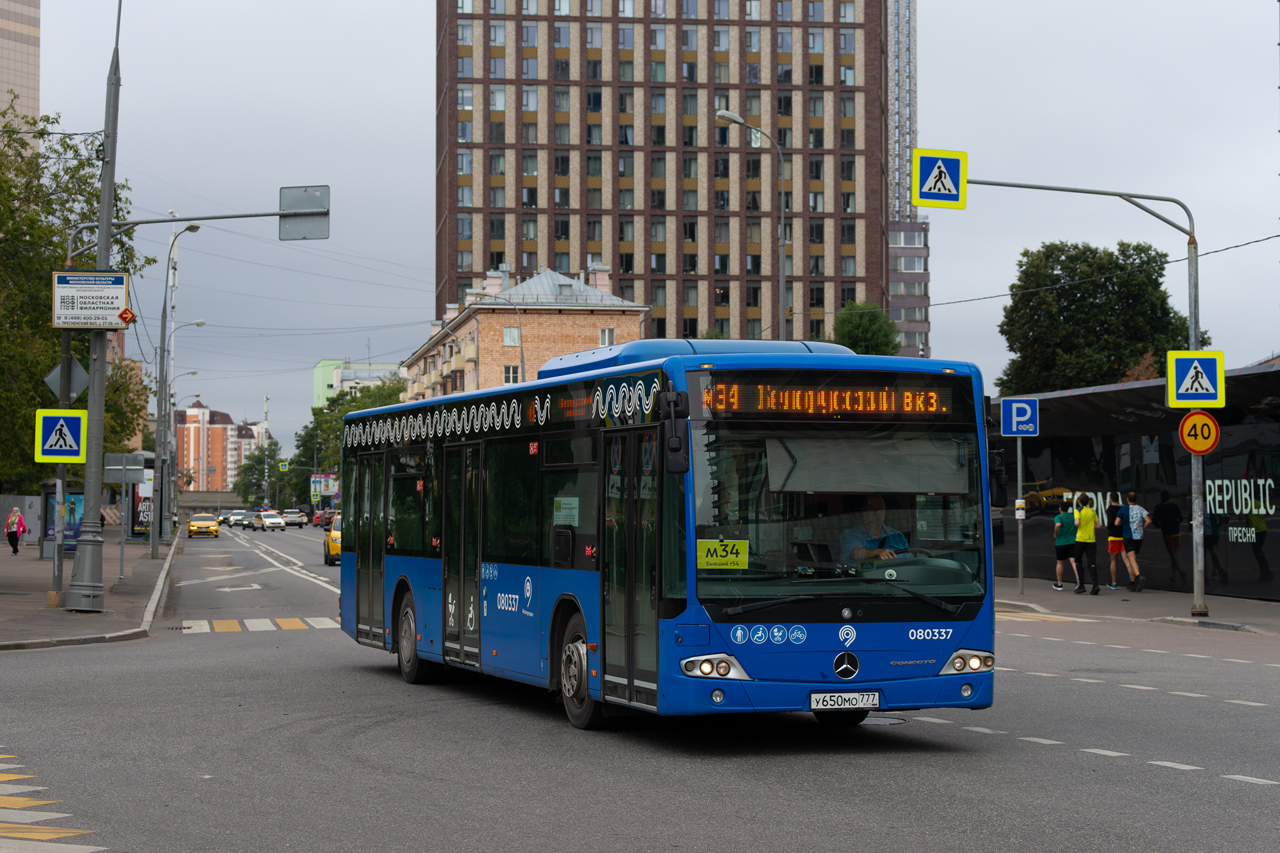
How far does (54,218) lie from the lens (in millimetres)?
32812

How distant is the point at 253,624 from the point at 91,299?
5.91 meters

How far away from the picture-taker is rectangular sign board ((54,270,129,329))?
82.1ft

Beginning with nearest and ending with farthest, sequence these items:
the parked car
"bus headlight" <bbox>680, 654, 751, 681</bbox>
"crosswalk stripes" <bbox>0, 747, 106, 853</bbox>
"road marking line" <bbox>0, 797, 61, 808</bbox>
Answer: "crosswalk stripes" <bbox>0, 747, 106, 853</bbox> → "road marking line" <bbox>0, 797, 61, 808</bbox> → "bus headlight" <bbox>680, 654, 751, 681</bbox> → the parked car

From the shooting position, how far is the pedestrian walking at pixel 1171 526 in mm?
27688

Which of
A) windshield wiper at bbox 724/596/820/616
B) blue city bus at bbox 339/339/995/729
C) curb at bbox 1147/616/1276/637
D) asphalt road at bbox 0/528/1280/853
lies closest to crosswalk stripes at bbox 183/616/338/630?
asphalt road at bbox 0/528/1280/853

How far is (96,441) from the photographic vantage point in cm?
2556

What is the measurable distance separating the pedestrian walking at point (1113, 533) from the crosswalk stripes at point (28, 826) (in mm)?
23134

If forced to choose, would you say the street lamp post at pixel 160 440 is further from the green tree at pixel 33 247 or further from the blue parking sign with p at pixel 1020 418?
the blue parking sign with p at pixel 1020 418

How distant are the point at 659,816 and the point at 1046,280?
67.4m

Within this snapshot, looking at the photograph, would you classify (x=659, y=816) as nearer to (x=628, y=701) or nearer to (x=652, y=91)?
(x=628, y=701)

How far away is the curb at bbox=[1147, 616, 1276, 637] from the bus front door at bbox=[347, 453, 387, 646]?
12081 millimetres

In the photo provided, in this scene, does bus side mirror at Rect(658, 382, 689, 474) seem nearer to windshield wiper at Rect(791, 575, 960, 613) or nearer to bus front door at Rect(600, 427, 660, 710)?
bus front door at Rect(600, 427, 660, 710)

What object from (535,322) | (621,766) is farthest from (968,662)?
(535,322)

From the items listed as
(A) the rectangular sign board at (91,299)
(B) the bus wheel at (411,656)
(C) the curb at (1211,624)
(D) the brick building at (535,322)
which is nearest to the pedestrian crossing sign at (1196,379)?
(C) the curb at (1211,624)
